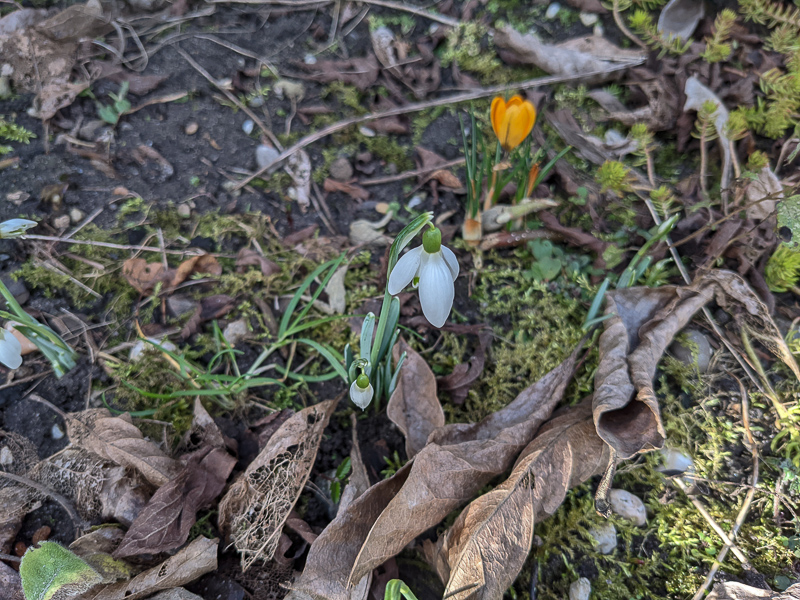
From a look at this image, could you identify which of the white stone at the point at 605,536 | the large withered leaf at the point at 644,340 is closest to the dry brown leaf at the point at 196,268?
the large withered leaf at the point at 644,340

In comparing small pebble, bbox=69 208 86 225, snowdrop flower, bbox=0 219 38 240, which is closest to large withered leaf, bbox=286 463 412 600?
snowdrop flower, bbox=0 219 38 240

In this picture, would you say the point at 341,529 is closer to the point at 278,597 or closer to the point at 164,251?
the point at 278,597

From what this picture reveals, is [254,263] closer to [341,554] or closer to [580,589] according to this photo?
[341,554]

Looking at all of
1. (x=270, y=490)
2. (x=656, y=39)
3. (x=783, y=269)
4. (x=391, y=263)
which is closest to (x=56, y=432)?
(x=270, y=490)

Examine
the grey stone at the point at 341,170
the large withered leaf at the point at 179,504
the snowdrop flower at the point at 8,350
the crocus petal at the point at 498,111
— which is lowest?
the large withered leaf at the point at 179,504

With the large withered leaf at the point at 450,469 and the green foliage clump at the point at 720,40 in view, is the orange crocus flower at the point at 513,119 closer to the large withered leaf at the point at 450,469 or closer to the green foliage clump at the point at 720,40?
the large withered leaf at the point at 450,469

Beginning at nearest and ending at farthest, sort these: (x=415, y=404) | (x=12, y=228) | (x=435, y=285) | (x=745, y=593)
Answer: (x=435, y=285) → (x=745, y=593) → (x=12, y=228) → (x=415, y=404)

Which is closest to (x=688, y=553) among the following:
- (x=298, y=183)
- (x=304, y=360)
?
(x=304, y=360)
